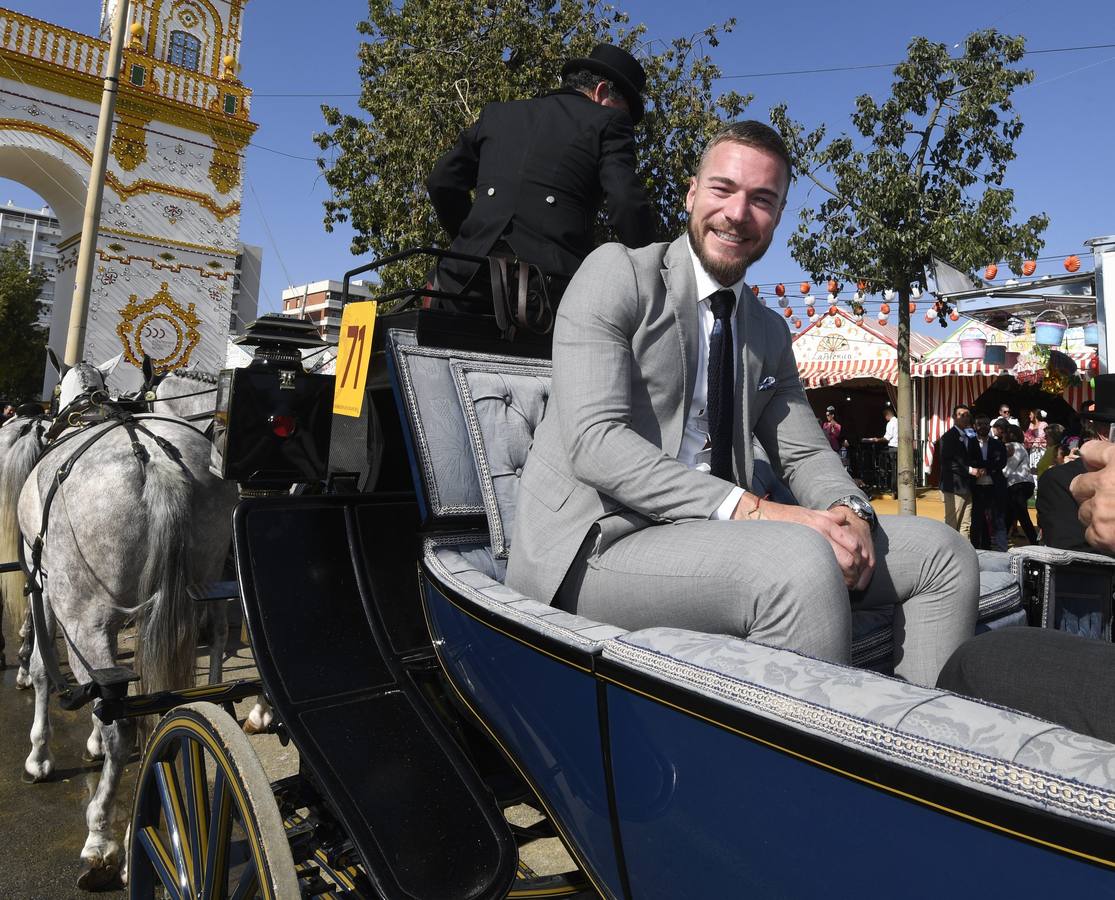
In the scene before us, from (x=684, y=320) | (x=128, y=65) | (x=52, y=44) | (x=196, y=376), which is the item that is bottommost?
(x=684, y=320)

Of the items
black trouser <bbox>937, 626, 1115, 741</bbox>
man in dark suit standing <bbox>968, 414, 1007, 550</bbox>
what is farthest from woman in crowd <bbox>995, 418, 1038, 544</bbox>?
black trouser <bbox>937, 626, 1115, 741</bbox>

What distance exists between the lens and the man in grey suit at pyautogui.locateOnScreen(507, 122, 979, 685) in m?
1.44

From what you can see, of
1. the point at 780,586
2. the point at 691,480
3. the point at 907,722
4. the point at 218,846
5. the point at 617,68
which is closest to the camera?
the point at 907,722

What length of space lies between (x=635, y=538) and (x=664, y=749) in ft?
1.75

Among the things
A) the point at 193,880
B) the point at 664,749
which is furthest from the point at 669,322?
the point at 193,880

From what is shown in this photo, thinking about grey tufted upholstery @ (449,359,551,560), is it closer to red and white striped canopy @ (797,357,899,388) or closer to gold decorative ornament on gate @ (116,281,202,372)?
red and white striped canopy @ (797,357,899,388)

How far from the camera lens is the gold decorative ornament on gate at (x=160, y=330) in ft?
49.4

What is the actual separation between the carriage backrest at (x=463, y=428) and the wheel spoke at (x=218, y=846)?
75 cm

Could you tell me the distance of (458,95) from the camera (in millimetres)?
9953

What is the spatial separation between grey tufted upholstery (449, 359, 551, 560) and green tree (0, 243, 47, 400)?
99.6 feet

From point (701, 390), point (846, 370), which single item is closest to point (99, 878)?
point (701, 390)

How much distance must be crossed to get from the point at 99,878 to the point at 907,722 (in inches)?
108

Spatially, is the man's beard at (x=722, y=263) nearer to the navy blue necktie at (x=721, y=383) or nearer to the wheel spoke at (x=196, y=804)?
the navy blue necktie at (x=721, y=383)

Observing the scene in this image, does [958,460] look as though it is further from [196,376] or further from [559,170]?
[196,376]
